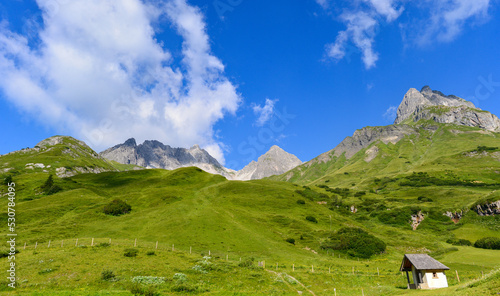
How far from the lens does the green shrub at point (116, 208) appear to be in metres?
86.9

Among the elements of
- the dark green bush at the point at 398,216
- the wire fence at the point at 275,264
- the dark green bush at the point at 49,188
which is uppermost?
the dark green bush at the point at 49,188

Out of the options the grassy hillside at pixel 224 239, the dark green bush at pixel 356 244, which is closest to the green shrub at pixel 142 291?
the grassy hillside at pixel 224 239

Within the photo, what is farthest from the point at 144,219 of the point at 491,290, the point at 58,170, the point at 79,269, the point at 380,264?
the point at 58,170

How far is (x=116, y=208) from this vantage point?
88.7 meters

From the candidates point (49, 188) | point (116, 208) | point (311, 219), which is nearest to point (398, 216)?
point (311, 219)

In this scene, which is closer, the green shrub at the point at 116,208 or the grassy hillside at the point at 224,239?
the grassy hillside at the point at 224,239

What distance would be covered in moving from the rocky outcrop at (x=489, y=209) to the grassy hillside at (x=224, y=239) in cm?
327

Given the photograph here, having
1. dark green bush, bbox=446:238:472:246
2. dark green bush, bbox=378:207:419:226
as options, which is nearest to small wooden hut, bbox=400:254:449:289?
dark green bush, bbox=446:238:472:246

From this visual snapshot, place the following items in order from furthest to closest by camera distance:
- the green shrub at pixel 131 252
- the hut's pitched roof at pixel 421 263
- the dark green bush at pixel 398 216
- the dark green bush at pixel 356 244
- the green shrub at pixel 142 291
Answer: the dark green bush at pixel 398 216, the dark green bush at pixel 356 244, the green shrub at pixel 131 252, the hut's pitched roof at pixel 421 263, the green shrub at pixel 142 291

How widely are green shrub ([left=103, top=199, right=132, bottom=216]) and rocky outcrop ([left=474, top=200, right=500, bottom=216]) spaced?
151083mm

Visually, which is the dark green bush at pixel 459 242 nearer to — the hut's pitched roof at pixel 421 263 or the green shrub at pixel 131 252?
the hut's pitched roof at pixel 421 263

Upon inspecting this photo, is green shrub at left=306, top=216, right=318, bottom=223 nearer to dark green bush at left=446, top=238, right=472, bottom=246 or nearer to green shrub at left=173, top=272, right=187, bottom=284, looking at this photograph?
dark green bush at left=446, top=238, right=472, bottom=246

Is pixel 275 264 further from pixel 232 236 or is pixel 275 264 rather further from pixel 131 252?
pixel 131 252

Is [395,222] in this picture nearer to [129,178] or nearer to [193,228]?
[193,228]
